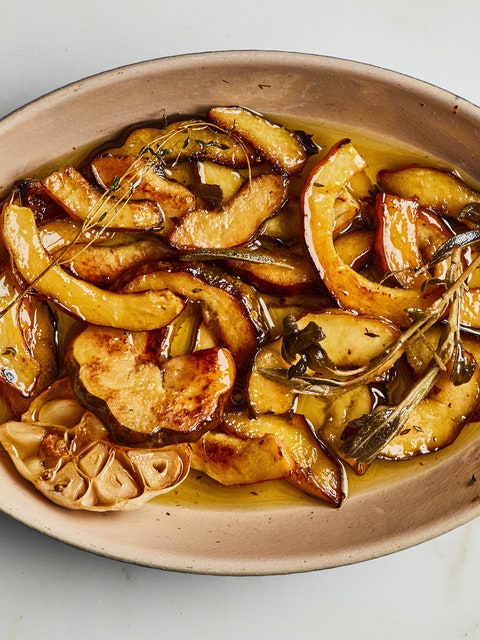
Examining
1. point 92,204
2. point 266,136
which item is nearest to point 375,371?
point 266,136

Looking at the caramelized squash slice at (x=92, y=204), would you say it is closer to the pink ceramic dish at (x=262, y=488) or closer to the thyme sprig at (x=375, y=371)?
Answer: the pink ceramic dish at (x=262, y=488)

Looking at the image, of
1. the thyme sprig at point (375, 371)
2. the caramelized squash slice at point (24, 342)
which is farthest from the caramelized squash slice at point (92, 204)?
the thyme sprig at point (375, 371)

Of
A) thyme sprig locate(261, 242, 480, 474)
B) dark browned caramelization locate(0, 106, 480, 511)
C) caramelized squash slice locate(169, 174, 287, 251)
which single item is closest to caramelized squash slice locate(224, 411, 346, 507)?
dark browned caramelization locate(0, 106, 480, 511)

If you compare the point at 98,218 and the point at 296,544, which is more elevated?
the point at 98,218

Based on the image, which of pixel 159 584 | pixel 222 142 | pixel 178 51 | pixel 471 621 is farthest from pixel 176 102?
pixel 471 621

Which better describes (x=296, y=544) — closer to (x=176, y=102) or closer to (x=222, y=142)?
(x=222, y=142)

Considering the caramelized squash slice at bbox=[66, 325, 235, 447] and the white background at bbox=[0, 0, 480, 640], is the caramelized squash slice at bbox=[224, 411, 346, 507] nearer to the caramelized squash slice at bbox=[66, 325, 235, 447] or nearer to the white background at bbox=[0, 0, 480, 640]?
the caramelized squash slice at bbox=[66, 325, 235, 447]
